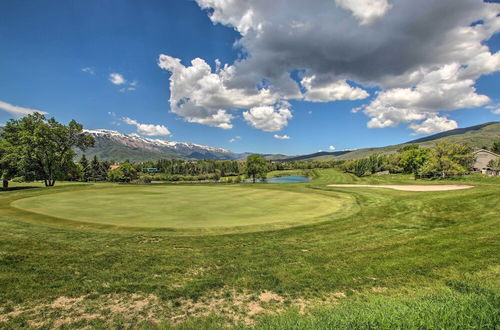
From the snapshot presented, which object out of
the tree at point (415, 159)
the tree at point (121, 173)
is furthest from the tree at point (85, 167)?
the tree at point (415, 159)

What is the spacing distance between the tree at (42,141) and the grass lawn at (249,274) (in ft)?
119

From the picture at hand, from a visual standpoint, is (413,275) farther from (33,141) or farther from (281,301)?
(33,141)

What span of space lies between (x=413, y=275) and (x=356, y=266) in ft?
5.86

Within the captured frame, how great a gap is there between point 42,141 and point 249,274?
171 feet

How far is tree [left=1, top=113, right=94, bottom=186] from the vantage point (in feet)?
133

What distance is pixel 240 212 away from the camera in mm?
19812

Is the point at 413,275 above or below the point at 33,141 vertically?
below

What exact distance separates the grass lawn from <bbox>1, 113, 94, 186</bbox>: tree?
1432 inches

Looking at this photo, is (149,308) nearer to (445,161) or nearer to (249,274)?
(249,274)

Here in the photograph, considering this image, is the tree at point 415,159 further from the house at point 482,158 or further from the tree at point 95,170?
the tree at point 95,170

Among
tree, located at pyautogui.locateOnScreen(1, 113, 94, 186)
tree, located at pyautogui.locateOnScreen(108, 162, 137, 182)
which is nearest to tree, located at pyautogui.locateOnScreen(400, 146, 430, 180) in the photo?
tree, located at pyautogui.locateOnScreen(1, 113, 94, 186)

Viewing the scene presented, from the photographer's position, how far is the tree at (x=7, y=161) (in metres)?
37.8

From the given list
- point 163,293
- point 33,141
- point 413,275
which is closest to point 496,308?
point 413,275

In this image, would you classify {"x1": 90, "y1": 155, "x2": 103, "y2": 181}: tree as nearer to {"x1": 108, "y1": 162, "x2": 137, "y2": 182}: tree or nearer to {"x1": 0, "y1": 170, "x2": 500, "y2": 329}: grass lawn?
{"x1": 108, "y1": 162, "x2": 137, "y2": 182}: tree
